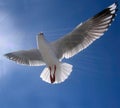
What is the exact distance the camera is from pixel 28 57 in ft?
38.3

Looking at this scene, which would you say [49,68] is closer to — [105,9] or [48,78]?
[48,78]

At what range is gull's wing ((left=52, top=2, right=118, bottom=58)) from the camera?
11214 mm

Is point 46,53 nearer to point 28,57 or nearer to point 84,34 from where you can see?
point 28,57

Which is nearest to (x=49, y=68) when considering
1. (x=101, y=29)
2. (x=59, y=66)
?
(x=59, y=66)

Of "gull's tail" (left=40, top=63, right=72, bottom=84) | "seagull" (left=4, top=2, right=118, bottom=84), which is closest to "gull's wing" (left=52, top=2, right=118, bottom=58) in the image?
"seagull" (left=4, top=2, right=118, bottom=84)

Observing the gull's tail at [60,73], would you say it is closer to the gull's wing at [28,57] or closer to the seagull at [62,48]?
the seagull at [62,48]

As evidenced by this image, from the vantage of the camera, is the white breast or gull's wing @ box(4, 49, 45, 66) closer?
the white breast

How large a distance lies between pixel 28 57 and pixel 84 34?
0.84 meters

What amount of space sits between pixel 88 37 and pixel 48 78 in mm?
784

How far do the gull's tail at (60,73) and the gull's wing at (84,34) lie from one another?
0.35 m

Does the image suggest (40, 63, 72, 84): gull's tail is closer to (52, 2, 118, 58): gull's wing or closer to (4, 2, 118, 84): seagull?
(4, 2, 118, 84): seagull

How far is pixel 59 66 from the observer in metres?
11.3

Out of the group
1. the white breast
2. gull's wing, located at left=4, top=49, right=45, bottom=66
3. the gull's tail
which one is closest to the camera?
the gull's tail

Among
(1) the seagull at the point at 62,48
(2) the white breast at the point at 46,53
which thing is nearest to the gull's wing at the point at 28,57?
(1) the seagull at the point at 62,48
